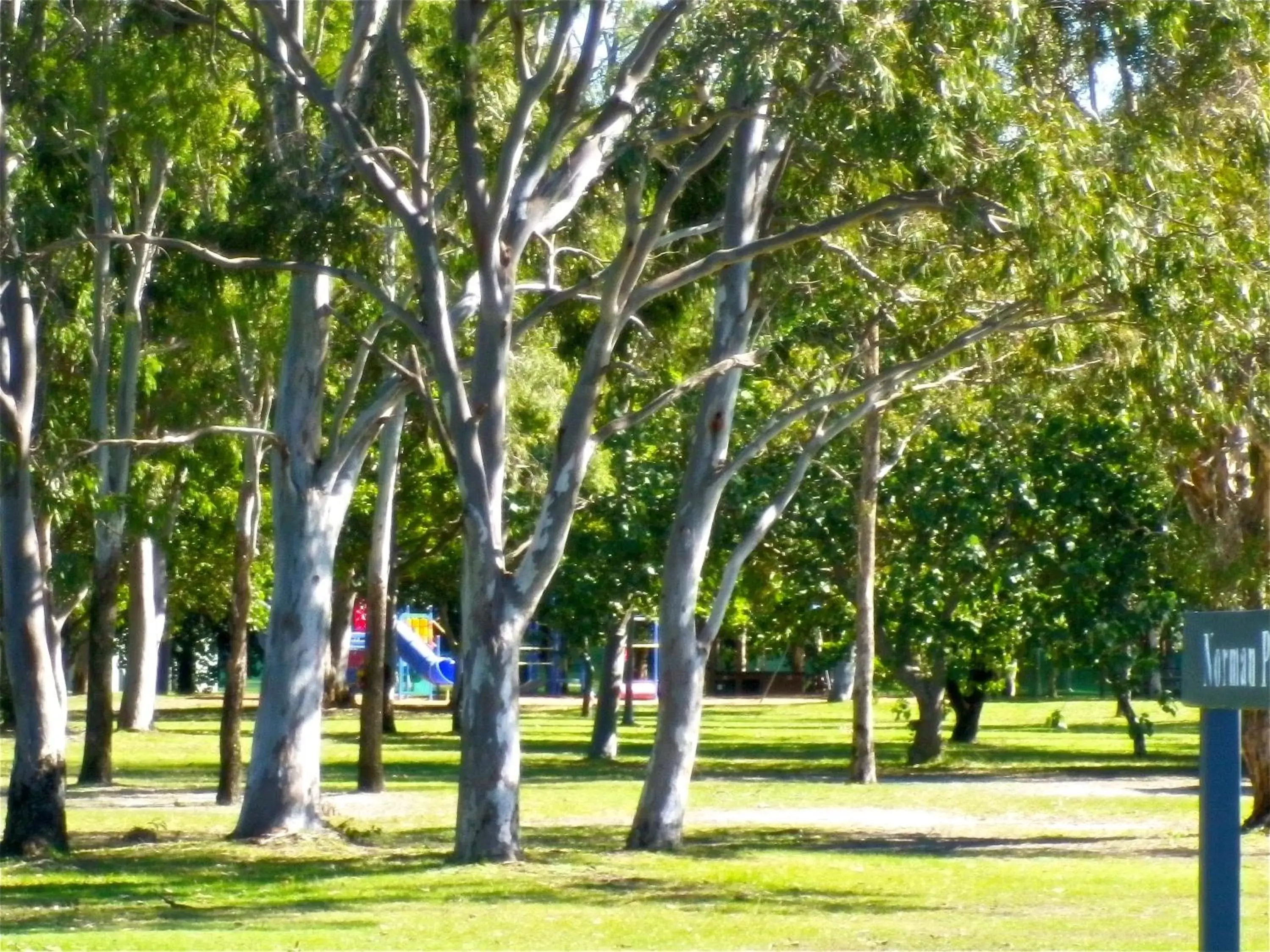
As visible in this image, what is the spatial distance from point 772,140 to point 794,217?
1119mm

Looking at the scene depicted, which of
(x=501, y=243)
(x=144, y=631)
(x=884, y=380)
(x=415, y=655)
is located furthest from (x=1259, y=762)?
(x=415, y=655)

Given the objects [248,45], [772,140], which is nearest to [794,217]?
[772,140]

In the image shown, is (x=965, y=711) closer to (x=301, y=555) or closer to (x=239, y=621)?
(x=239, y=621)

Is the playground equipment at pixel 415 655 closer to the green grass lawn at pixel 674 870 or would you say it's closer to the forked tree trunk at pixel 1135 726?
the forked tree trunk at pixel 1135 726

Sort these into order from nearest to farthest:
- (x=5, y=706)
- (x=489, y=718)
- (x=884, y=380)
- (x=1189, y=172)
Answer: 1. (x=1189, y=172)
2. (x=489, y=718)
3. (x=884, y=380)
4. (x=5, y=706)

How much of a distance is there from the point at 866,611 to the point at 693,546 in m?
10.4

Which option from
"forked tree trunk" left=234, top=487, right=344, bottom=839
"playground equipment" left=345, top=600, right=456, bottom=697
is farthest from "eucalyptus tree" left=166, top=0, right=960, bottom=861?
"playground equipment" left=345, top=600, right=456, bottom=697

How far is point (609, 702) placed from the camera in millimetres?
33844

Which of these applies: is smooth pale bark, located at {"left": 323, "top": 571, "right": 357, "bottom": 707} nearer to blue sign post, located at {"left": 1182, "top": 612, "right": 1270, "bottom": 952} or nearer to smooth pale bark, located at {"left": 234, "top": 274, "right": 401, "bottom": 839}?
smooth pale bark, located at {"left": 234, "top": 274, "right": 401, "bottom": 839}

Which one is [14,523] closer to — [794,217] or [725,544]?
[794,217]

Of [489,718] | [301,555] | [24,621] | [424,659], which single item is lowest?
[424,659]

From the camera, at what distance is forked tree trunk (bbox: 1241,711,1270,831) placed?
1864cm

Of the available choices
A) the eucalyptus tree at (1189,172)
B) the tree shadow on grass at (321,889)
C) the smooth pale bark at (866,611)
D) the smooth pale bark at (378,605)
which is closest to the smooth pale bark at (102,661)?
the smooth pale bark at (378,605)

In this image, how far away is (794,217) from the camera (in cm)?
1848
